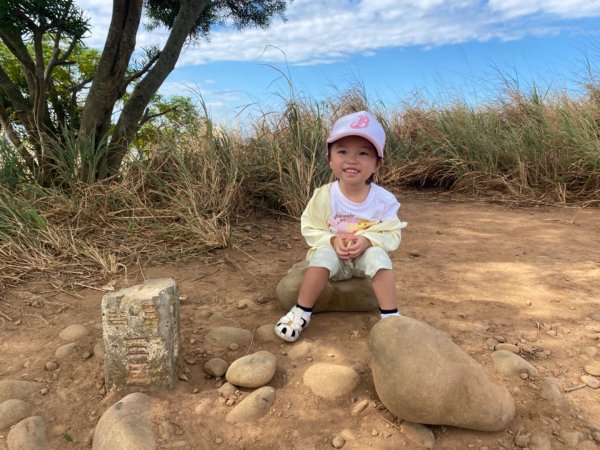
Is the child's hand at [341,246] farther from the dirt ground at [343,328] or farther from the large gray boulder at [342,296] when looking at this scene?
the dirt ground at [343,328]

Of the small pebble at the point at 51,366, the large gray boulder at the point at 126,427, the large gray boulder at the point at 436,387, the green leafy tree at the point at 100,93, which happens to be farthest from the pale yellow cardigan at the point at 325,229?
the green leafy tree at the point at 100,93

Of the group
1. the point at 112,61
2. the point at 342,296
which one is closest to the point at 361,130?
the point at 342,296

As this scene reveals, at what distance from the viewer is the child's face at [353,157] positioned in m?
2.30

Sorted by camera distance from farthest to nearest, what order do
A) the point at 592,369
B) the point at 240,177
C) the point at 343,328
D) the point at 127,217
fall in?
the point at 240,177, the point at 127,217, the point at 343,328, the point at 592,369

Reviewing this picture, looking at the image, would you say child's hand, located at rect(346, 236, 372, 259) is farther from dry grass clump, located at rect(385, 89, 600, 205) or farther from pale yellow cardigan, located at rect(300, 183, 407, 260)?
dry grass clump, located at rect(385, 89, 600, 205)

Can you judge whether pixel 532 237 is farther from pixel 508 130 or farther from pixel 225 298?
pixel 508 130

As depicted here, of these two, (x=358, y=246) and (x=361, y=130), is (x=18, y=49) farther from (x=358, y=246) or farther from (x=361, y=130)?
(x=358, y=246)

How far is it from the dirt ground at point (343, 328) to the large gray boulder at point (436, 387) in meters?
0.08

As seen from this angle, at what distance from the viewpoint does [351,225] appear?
246 centimetres

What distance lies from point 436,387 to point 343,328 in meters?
0.79

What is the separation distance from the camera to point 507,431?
1.62 m

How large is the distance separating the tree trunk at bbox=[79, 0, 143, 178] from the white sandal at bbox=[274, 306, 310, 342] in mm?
3061

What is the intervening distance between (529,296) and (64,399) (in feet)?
7.81

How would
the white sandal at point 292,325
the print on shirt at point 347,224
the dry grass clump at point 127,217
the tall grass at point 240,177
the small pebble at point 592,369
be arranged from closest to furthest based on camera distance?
the small pebble at point 592,369 → the white sandal at point 292,325 → the print on shirt at point 347,224 → the dry grass clump at point 127,217 → the tall grass at point 240,177
